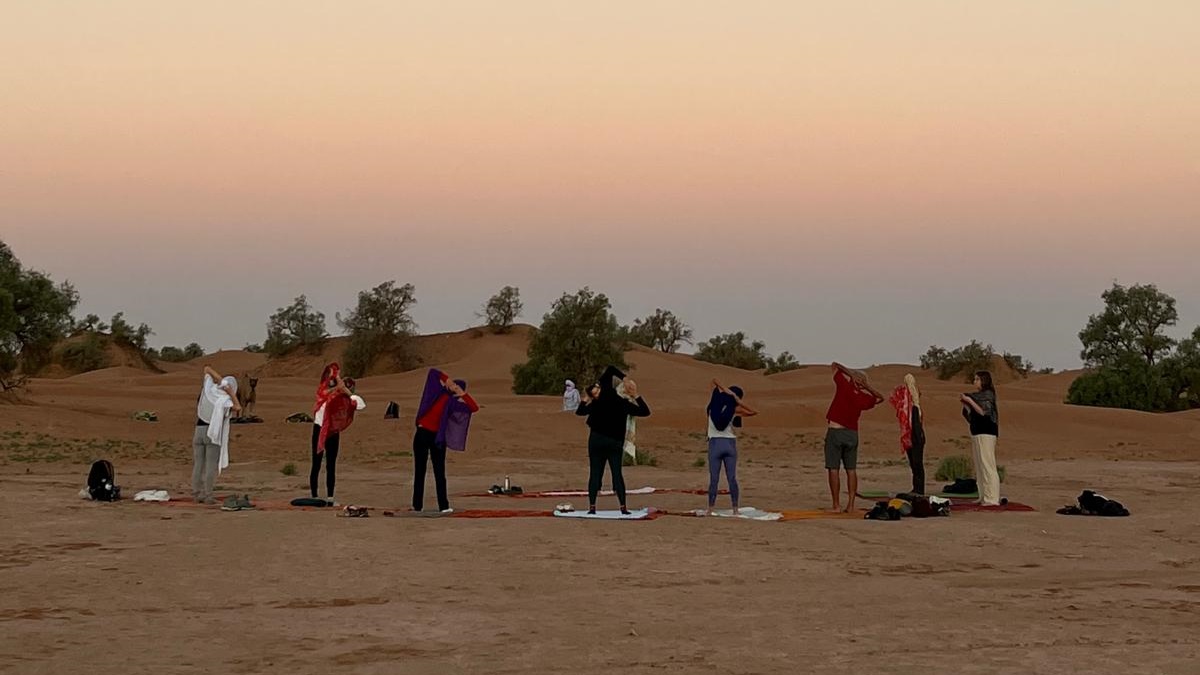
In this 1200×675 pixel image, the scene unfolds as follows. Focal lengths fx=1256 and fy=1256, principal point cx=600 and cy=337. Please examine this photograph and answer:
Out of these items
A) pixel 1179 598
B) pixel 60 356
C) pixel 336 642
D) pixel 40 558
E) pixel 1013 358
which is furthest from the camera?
pixel 1013 358

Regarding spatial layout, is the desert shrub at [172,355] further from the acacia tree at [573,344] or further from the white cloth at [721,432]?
the white cloth at [721,432]

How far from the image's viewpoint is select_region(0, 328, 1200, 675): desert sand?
8.20 metres

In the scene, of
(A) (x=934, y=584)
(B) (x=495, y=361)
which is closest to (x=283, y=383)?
(B) (x=495, y=361)

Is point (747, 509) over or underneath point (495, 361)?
underneath

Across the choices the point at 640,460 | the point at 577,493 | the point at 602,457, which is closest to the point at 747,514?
the point at 602,457

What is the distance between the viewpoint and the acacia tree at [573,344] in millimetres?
55906

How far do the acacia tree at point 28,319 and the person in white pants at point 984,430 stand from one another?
32.4m

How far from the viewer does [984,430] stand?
17.5 metres

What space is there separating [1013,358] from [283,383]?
207 ft

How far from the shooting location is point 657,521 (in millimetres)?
15805

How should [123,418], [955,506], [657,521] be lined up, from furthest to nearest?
[123,418] < [955,506] < [657,521]

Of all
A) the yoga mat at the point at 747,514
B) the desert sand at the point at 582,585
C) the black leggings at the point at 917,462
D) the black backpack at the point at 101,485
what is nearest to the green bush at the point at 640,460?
the desert sand at the point at 582,585

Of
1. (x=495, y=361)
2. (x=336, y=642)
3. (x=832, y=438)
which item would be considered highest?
(x=495, y=361)

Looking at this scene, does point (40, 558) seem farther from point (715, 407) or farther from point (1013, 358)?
point (1013, 358)
